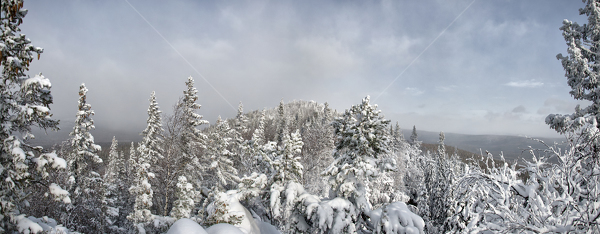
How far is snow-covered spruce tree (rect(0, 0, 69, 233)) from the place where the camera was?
6.23 meters

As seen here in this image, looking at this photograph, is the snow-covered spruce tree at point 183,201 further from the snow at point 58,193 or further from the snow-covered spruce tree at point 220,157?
the snow-covered spruce tree at point 220,157

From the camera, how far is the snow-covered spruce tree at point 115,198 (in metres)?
20.8

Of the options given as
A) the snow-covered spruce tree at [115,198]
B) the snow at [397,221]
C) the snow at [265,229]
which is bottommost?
the snow-covered spruce tree at [115,198]

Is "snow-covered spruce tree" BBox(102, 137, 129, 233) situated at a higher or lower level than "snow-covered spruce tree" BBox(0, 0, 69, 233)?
lower

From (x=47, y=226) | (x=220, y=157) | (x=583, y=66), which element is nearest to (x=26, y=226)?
(x=47, y=226)

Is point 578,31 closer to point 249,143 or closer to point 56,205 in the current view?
point 249,143

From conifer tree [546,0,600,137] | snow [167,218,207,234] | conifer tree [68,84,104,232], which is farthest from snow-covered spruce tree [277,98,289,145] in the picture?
snow [167,218,207,234]

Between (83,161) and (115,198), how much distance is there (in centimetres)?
1571

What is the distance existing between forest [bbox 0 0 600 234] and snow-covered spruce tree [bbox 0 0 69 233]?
1.1 inches

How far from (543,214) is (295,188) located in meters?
9.84

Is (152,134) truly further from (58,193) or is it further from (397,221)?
(397,221)

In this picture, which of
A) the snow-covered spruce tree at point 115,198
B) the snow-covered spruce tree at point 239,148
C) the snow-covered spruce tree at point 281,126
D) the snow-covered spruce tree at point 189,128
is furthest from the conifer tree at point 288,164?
the snow-covered spruce tree at point 281,126

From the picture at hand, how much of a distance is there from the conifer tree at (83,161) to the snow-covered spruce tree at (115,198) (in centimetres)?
430

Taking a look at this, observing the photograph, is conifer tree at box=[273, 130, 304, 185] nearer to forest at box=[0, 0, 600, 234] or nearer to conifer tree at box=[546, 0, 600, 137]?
forest at box=[0, 0, 600, 234]
